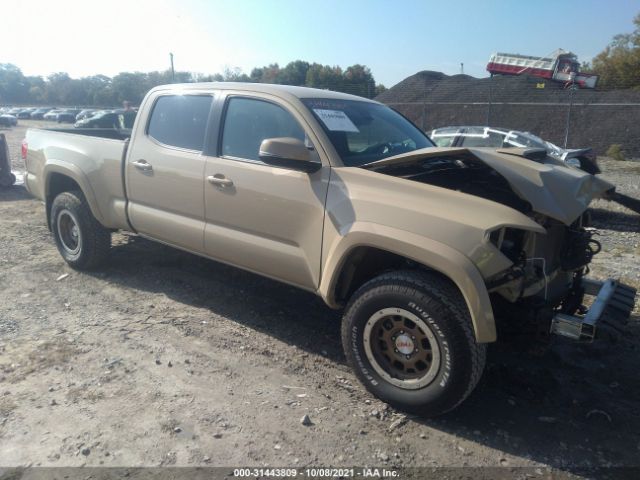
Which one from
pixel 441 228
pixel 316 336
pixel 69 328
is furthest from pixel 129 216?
pixel 441 228

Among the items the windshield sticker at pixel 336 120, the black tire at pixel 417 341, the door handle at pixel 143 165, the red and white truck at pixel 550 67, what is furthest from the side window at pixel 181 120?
the red and white truck at pixel 550 67

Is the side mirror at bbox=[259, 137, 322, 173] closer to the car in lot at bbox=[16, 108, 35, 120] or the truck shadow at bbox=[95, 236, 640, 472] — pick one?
the truck shadow at bbox=[95, 236, 640, 472]

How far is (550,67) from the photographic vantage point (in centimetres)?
3048

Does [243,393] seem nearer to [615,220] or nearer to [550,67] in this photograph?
[615,220]

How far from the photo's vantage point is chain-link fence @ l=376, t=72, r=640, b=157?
23453 millimetres

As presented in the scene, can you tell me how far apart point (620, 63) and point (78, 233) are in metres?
43.6

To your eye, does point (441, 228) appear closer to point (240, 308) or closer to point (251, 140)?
point (251, 140)

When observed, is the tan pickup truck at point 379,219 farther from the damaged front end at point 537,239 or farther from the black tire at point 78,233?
the black tire at point 78,233

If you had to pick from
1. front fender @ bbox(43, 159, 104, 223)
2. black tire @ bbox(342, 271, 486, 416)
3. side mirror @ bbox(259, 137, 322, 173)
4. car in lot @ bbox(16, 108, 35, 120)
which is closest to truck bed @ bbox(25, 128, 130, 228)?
front fender @ bbox(43, 159, 104, 223)

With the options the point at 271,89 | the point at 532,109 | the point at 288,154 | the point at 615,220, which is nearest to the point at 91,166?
the point at 271,89

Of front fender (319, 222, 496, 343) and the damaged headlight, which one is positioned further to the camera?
the damaged headlight

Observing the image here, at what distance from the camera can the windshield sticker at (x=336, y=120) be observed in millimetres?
3594

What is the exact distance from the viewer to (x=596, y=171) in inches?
155

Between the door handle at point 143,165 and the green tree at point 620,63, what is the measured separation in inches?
1378
